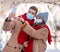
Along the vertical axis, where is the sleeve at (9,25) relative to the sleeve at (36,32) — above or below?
above

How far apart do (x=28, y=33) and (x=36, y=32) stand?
0.05m

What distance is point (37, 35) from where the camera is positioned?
1.22 metres

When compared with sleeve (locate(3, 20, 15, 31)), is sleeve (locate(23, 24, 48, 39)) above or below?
below

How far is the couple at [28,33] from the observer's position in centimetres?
123

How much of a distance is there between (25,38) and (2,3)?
1.79 ft

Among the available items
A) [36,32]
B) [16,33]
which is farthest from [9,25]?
[36,32]

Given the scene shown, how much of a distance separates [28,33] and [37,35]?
2.2 inches

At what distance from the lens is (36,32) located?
122 centimetres

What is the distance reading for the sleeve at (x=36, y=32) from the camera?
4.00 feet

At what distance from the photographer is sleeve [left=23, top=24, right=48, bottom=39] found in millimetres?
1219

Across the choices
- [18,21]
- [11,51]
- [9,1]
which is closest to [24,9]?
[9,1]

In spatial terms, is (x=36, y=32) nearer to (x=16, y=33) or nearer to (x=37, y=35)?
(x=37, y=35)

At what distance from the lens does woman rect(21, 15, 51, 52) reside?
1.22m

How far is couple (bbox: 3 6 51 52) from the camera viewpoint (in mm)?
1229
